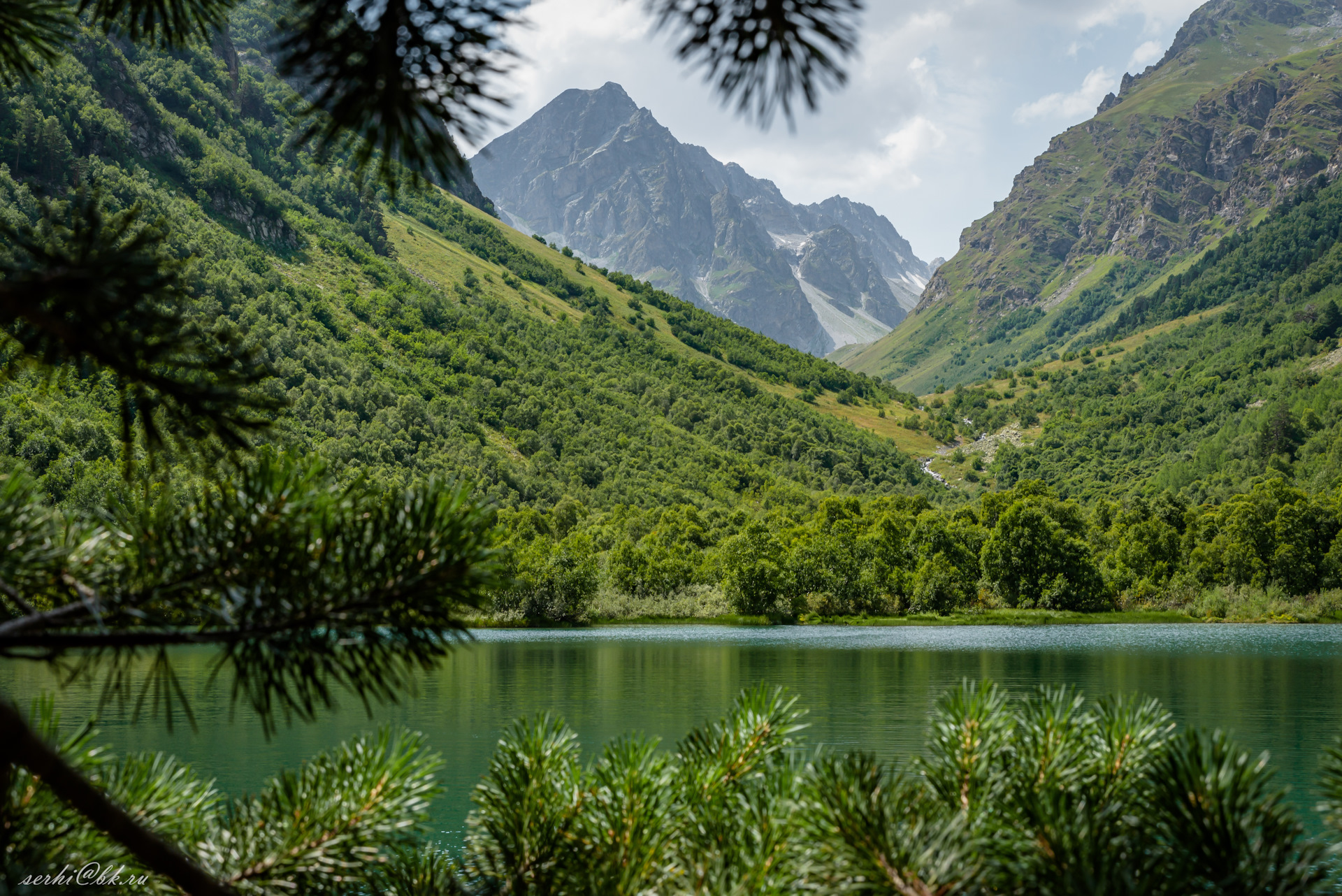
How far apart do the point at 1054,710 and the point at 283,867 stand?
9.50ft

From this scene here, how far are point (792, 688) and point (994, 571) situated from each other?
65561mm

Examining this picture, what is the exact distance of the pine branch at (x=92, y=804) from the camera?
203cm

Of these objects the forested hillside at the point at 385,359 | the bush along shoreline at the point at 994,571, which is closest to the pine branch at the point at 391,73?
the bush along shoreline at the point at 994,571

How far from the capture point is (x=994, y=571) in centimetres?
9300

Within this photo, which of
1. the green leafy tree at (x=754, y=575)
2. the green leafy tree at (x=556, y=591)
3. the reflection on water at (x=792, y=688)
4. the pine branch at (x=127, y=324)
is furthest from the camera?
the green leafy tree at (x=754, y=575)

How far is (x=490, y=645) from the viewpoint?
68.6m

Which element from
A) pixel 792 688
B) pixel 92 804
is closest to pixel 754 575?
pixel 792 688

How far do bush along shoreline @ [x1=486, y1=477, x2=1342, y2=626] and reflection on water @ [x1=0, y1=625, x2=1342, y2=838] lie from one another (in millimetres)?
18215

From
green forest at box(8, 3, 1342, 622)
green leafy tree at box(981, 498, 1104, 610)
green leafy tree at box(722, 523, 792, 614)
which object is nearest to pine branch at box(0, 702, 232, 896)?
green forest at box(8, 3, 1342, 622)

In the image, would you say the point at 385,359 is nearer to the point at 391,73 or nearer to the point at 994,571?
the point at 994,571

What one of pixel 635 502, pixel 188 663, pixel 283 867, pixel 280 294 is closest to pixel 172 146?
pixel 280 294

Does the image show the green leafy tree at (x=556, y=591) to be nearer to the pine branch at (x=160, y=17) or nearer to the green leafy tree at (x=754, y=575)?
the green leafy tree at (x=754, y=575)

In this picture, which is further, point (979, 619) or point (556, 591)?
point (556, 591)

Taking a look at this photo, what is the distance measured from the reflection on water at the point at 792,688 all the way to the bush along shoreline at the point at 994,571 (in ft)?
59.8
